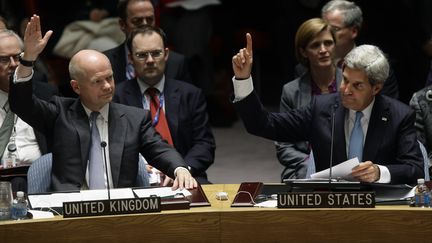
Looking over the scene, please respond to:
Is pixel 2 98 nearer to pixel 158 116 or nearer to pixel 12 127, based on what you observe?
pixel 12 127

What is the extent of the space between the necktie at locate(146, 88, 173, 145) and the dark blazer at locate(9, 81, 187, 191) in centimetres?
93

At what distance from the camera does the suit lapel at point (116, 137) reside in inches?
218

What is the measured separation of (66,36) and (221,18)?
2.01m

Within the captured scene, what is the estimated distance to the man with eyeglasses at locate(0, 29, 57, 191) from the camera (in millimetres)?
6172

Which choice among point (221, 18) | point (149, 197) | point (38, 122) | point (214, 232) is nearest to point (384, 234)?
point (214, 232)

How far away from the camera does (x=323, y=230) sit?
4.76 metres

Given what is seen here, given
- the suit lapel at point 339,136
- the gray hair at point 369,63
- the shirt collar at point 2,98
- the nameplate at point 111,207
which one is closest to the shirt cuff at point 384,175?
the suit lapel at point 339,136

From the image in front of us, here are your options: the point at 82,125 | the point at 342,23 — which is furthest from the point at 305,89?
the point at 82,125

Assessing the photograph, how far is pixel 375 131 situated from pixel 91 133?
4.74ft

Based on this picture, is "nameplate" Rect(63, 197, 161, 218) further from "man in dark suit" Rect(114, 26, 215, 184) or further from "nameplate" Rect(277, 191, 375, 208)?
"man in dark suit" Rect(114, 26, 215, 184)

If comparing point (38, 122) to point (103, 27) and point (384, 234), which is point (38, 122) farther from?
point (103, 27)

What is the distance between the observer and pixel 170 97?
6680 mm

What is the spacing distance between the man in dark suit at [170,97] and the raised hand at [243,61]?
1.29 meters

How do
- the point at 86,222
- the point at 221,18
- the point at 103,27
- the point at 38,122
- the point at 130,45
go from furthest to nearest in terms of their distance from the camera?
1. the point at 221,18
2. the point at 103,27
3. the point at 130,45
4. the point at 38,122
5. the point at 86,222
